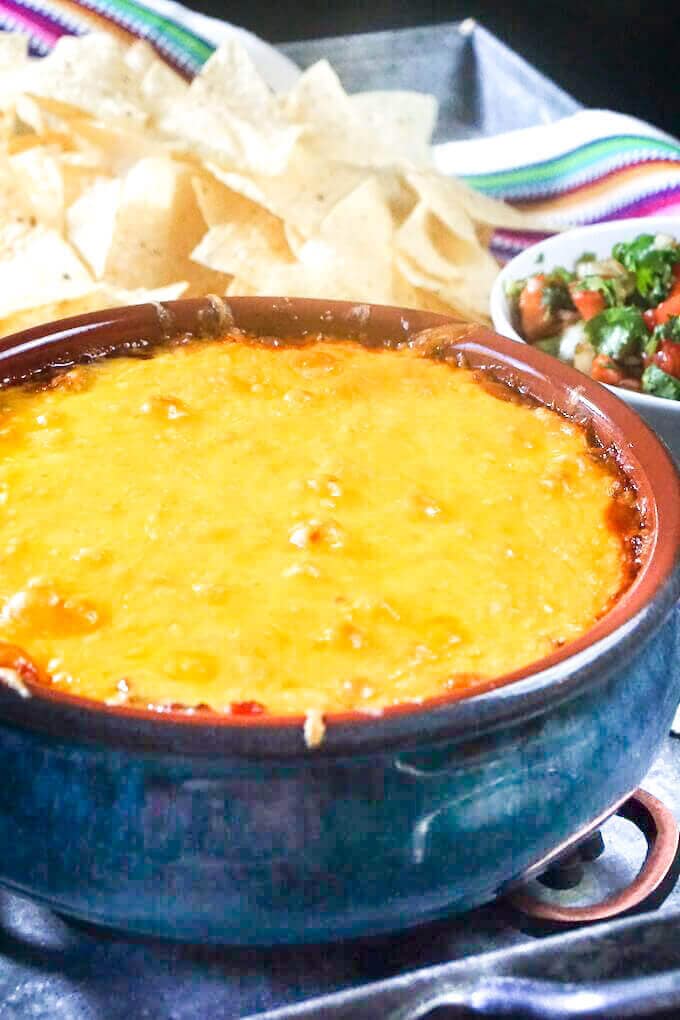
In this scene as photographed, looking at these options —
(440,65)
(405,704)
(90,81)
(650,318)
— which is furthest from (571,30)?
(405,704)

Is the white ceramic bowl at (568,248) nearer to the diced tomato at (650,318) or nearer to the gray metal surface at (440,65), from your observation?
the diced tomato at (650,318)

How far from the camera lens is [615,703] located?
1.10 metres

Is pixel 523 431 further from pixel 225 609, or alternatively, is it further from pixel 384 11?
pixel 384 11

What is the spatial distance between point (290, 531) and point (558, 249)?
173cm

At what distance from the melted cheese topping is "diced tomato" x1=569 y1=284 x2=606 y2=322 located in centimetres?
94

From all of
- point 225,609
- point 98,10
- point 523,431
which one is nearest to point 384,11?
point 98,10

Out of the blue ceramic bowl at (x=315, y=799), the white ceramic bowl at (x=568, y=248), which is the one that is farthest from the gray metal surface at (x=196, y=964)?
the white ceramic bowl at (x=568, y=248)

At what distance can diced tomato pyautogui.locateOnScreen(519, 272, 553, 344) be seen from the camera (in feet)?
8.27

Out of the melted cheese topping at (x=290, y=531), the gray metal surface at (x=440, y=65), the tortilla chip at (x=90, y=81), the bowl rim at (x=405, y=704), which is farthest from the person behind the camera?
the gray metal surface at (x=440, y=65)

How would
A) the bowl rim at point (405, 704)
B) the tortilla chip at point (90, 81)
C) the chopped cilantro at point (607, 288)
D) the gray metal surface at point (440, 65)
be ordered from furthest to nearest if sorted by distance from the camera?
the gray metal surface at point (440, 65) < the tortilla chip at point (90, 81) < the chopped cilantro at point (607, 288) < the bowl rim at point (405, 704)

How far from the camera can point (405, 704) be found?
3.27 feet

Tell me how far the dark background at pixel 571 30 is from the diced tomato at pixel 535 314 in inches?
109

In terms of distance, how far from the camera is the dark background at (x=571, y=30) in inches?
197

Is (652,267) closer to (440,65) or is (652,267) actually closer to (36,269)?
(36,269)
